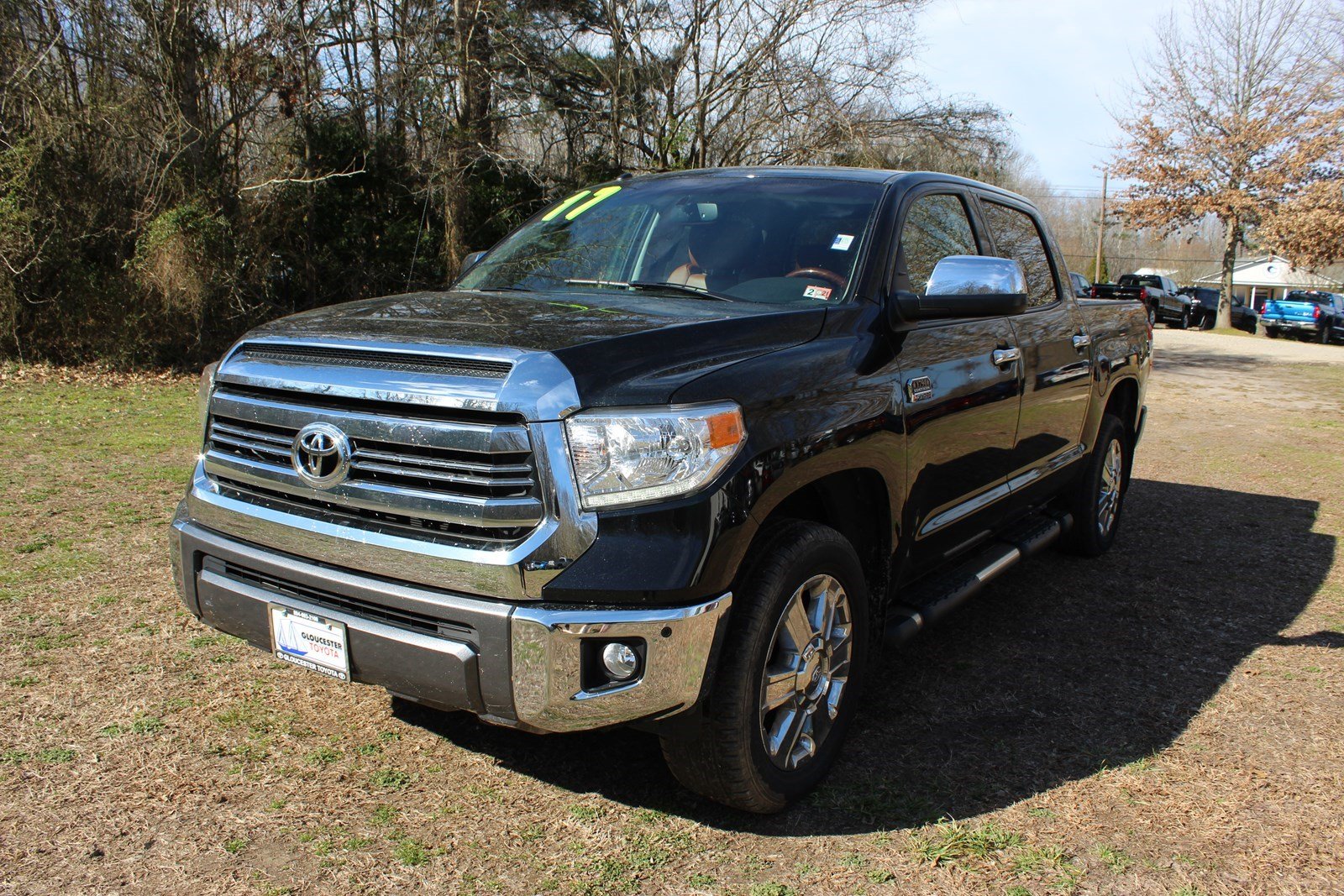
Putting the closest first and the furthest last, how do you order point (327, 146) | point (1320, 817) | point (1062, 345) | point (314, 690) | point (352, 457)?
point (352, 457) < point (1320, 817) < point (314, 690) < point (1062, 345) < point (327, 146)

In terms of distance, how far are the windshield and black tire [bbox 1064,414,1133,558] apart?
8.24 ft

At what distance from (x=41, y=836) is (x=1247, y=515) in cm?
725

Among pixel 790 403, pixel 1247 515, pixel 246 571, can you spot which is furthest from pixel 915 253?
pixel 1247 515

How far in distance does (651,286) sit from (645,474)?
1325mm

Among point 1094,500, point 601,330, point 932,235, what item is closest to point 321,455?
point 601,330

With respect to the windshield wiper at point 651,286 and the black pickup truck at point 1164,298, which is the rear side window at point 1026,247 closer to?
the windshield wiper at point 651,286

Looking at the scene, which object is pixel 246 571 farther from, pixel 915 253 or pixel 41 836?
pixel 915 253

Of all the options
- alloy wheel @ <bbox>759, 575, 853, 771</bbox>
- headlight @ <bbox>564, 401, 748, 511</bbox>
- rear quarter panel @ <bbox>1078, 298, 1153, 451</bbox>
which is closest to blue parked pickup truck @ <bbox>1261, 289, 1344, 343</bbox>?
rear quarter panel @ <bbox>1078, 298, 1153, 451</bbox>

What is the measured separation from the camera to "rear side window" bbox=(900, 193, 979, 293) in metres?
3.71

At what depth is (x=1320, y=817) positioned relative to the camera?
309cm

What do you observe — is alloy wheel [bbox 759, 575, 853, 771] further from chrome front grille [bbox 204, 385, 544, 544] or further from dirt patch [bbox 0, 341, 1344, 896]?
chrome front grille [bbox 204, 385, 544, 544]

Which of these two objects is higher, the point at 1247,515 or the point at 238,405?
the point at 238,405

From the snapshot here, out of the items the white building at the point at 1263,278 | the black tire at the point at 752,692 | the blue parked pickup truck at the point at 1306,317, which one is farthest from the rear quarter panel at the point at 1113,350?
the white building at the point at 1263,278

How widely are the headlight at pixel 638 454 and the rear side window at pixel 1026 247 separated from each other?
8.46 ft
